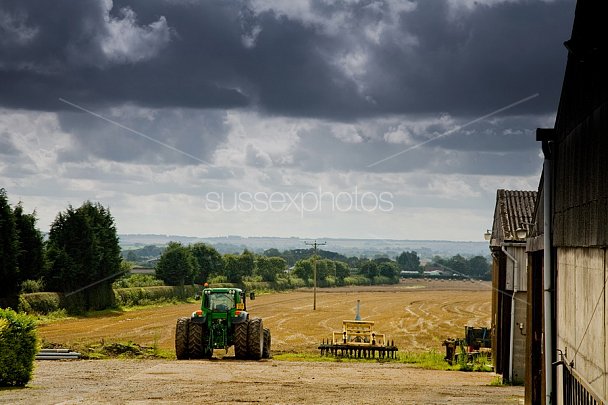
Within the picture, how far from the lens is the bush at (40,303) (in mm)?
55325

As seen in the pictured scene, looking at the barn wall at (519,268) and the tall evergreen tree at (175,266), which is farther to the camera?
the tall evergreen tree at (175,266)

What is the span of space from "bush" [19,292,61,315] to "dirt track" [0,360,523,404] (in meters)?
28.7

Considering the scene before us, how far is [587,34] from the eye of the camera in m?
11.4

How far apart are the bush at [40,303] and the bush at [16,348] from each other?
35504 millimetres

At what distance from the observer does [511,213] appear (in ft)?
98.6

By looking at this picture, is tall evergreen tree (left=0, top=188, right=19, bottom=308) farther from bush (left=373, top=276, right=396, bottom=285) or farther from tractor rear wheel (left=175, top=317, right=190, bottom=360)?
bush (left=373, top=276, right=396, bottom=285)

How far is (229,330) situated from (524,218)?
1151 centimetres

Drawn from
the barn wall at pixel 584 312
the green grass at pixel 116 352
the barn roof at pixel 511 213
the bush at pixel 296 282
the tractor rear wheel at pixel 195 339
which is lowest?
the green grass at pixel 116 352

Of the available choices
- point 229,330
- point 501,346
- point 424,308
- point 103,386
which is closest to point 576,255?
point 103,386

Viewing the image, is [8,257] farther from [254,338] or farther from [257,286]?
[257,286]

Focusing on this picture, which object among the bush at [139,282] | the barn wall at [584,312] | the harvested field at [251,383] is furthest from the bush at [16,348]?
the bush at [139,282]

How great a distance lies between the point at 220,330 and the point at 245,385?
363 inches

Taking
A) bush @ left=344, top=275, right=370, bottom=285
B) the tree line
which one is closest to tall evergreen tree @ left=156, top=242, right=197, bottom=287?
the tree line

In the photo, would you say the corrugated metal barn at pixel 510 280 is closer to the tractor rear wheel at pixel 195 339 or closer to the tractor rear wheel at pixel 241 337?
the tractor rear wheel at pixel 241 337
